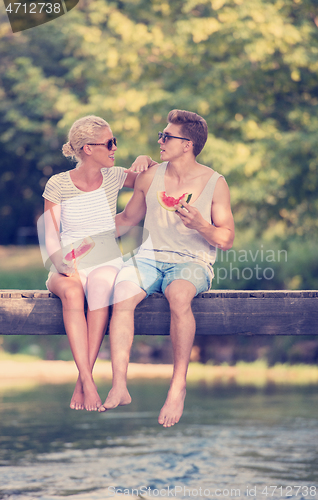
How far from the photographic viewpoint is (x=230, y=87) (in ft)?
46.6

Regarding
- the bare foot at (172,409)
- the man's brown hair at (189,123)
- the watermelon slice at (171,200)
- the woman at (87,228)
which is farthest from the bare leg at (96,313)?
the man's brown hair at (189,123)

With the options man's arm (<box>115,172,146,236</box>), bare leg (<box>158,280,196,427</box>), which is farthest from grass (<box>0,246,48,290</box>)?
bare leg (<box>158,280,196,427</box>)

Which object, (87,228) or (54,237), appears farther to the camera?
(87,228)

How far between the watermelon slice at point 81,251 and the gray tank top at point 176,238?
0.30 metres

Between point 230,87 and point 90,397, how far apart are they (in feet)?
36.3

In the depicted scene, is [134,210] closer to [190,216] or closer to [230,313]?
[190,216]

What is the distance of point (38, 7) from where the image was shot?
60.7 ft

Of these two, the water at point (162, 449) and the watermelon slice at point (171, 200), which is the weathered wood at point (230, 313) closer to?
the watermelon slice at point (171, 200)

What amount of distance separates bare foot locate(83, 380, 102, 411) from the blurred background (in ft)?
32.3

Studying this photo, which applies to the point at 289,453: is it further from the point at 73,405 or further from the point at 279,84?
the point at 279,84

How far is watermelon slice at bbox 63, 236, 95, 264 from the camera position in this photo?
4.38 m

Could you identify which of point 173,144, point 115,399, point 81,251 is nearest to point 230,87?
point 173,144

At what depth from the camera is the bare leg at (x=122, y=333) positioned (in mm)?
4004

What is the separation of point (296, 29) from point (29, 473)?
9.62 meters
